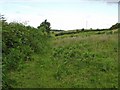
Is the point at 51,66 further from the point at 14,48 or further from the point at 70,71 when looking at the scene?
the point at 14,48

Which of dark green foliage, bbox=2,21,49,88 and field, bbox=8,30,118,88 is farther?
dark green foliage, bbox=2,21,49,88

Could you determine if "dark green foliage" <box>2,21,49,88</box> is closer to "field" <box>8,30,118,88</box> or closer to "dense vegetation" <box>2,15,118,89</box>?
"dense vegetation" <box>2,15,118,89</box>

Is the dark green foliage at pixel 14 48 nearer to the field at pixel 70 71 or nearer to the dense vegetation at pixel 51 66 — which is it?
the dense vegetation at pixel 51 66

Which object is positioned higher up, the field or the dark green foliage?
the dark green foliage

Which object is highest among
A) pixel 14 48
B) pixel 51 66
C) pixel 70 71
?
pixel 14 48

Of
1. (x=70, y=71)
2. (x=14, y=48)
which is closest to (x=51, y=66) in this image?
(x=70, y=71)

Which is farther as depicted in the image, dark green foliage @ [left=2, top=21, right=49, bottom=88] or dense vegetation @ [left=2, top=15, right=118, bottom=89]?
dark green foliage @ [left=2, top=21, right=49, bottom=88]

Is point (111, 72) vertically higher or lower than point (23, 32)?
lower

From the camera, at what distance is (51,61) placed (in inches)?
634

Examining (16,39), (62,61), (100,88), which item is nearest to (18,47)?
(16,39)

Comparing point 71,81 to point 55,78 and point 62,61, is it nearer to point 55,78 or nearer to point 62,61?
point 55,78

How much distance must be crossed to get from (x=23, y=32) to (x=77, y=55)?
3253 mm

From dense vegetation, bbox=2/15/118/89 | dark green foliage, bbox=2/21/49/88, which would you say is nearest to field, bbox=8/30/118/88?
dense vegetation, bbox=2/15/118/89

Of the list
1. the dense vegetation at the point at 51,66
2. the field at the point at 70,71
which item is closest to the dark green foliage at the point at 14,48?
the dense vegetation at the point at 51,66
